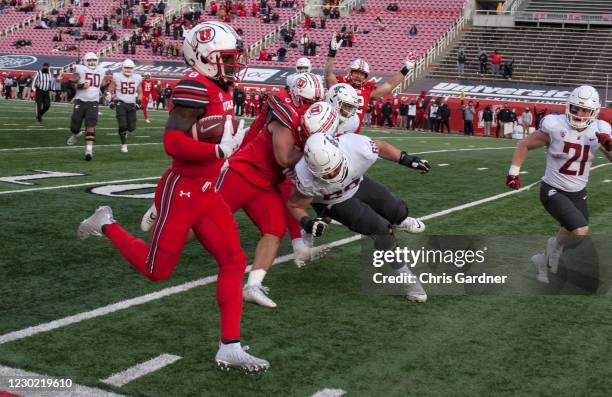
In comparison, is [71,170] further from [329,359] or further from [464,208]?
[329,359]

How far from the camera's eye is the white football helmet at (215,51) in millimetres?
3947

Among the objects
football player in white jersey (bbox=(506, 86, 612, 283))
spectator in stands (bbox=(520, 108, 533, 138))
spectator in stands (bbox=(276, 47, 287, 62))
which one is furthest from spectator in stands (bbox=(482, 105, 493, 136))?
football player in white jersey (bbox=(506, 86, 612, 283))

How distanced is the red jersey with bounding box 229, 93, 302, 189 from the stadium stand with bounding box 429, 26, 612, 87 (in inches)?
1121

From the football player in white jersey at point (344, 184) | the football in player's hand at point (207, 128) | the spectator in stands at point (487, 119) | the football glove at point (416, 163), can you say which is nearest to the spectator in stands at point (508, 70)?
the spectator in stands at point (487, 119)

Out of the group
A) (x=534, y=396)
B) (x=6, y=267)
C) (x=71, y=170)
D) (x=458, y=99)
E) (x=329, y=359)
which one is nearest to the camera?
(x=534, y=396)

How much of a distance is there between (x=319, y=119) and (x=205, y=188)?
1194 millimetres

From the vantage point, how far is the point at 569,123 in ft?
19.5

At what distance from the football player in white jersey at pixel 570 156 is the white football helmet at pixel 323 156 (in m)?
1.87

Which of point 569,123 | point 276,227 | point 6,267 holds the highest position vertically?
point 569,123

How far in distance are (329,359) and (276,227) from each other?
1294mm

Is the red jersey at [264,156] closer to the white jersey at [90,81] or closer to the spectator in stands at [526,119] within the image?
the white jersey at [90,81]

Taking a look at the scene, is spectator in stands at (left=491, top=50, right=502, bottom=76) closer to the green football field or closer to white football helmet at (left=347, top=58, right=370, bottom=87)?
white football helmet at (left=347, top=58, right=370, bottom=87)

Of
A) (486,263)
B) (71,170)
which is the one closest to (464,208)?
(486,263)

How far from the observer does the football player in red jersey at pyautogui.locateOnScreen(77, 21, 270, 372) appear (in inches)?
152
